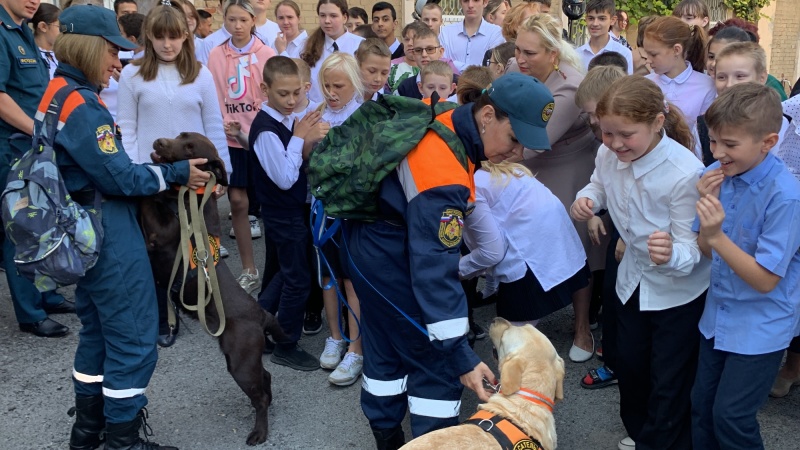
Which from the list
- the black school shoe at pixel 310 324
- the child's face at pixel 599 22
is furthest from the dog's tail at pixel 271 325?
the child's face at pixel 599 22

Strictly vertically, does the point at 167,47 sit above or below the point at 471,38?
above

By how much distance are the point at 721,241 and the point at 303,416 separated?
2.54m

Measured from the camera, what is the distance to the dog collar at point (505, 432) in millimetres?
2654

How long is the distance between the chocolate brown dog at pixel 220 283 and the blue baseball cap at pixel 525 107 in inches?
65.8

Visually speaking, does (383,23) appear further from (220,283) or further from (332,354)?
(220,283)

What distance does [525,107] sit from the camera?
9.22 ft

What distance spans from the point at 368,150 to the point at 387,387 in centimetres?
116

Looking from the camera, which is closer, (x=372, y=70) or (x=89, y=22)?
(x=89, y=22)

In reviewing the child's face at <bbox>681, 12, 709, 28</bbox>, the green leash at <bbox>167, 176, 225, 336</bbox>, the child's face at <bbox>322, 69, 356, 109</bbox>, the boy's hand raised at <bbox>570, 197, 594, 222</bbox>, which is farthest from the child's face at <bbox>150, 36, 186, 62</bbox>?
the child's face at <bbox>681, 12, 709, 28</bbox>

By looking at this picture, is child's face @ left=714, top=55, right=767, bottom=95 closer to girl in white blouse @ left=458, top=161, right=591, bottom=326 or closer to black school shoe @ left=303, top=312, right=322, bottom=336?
girl in white blouse @ left=458, top=161, right=591, bottom=326

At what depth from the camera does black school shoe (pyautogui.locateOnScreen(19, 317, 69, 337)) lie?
201 inches

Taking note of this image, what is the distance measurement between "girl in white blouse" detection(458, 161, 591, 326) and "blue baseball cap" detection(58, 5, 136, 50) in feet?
6.90

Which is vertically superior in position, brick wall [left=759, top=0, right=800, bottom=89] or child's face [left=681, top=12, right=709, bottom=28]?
child's face [left=681, top=12, right=709, bottom=28]

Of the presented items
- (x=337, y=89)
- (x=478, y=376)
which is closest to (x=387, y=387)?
(x=478, y=376)
